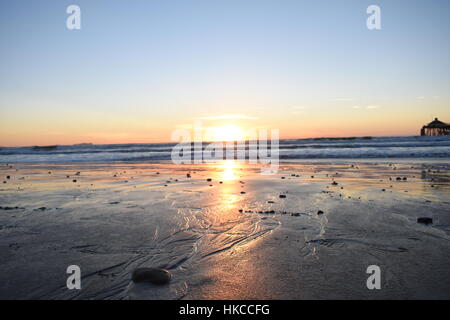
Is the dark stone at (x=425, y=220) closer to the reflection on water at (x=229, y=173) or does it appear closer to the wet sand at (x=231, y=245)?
the wet sand at (x=231, y=245)

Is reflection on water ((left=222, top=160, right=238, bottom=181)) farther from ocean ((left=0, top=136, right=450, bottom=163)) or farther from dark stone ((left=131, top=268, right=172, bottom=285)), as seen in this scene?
ocean ((left=0, top=136, right=450, bottom=163))

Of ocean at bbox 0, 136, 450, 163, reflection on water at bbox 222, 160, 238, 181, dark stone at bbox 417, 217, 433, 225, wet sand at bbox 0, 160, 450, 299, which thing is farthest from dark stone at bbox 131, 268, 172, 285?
ocean at bbox 0, 136, 450, 163

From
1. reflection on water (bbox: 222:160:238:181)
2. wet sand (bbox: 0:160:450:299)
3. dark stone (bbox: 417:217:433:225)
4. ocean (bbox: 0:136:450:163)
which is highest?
ocean (bbox: 0:136:450:163)

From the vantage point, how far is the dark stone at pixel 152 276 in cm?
278

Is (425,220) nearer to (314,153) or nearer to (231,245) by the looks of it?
(231,245)

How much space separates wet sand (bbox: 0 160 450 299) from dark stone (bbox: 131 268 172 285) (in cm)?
7

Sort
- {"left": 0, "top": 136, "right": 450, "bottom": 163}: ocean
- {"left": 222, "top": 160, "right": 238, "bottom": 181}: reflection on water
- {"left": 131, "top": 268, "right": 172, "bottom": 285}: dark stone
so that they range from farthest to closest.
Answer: {"left": 0, "top": 136, "right": 450, "bottom": 163}: ocean
{"left": 222, "top": 160, "right": 238, "bottom": 181}: reflection on water
{"left": 131, "top": 268, "right": 172, "bottom": 285}: dark stone

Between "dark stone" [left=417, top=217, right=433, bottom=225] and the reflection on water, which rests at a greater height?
the reflection on water

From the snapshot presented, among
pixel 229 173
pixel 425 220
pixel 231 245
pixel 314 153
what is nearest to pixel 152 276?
pixel 231 245

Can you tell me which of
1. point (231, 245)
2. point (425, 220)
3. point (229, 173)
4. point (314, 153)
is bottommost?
point (231, 245)

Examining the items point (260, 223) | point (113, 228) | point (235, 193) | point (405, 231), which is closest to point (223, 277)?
point (260, 223)

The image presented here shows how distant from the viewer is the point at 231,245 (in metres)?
3.79

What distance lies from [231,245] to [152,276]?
1.28m

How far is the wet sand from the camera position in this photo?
2666mm
